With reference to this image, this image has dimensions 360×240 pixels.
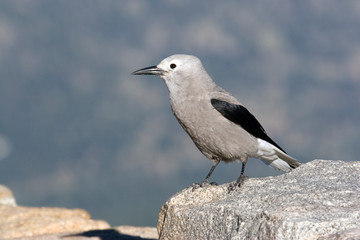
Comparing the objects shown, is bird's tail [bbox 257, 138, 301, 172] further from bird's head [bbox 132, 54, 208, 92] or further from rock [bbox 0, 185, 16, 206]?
rock [bbox 0, 185, 16, 206]

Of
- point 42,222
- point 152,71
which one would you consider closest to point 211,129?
point 152,71

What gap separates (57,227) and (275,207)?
577cm

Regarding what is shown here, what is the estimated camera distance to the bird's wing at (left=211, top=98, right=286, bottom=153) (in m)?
6.84

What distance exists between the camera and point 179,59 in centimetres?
709

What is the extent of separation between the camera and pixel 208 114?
22.3 feet

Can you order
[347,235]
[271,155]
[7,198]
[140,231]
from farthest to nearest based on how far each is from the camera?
[7,198], [140,231], [271,155], [347,235]

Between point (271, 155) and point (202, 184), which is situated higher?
point (271, 155)

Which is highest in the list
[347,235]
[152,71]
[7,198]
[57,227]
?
[152,71]

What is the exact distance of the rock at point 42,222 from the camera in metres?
9.67

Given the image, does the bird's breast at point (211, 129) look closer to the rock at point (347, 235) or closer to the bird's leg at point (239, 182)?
the bird's leg at point (239, 182)

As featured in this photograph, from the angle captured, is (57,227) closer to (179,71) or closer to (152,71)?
(152,71)

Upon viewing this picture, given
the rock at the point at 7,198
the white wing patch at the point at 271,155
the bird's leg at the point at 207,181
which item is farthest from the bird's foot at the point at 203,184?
the rock at the point at 7,198

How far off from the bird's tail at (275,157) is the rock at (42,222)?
12.9 ft

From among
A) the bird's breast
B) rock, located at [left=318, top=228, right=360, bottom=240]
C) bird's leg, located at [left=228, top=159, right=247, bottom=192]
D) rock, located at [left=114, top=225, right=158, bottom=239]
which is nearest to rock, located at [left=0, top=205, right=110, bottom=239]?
rock, located at [left=114, top=225, right=158, bottom=239]
